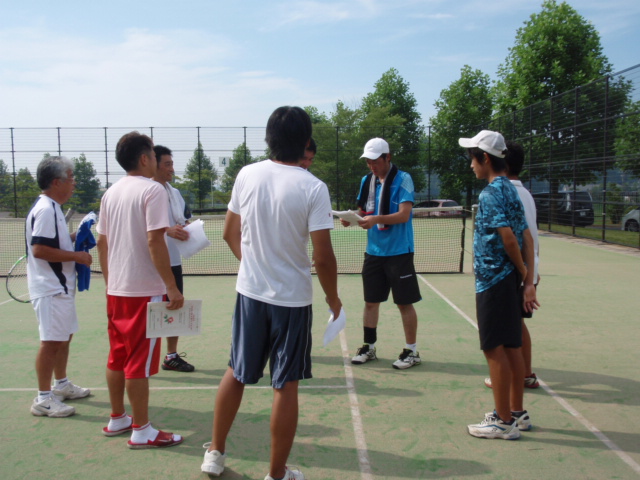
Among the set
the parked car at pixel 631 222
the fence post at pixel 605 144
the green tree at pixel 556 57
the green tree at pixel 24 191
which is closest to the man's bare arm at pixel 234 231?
the fence post at pixel 605 144

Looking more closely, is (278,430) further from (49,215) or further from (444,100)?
(444,100)

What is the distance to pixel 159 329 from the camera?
321cm

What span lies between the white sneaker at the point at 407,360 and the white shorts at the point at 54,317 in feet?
8.26

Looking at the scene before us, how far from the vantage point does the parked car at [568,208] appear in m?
16.8

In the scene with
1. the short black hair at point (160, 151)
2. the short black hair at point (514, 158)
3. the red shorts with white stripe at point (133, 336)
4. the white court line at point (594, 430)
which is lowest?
the white court line at point (594, 430)

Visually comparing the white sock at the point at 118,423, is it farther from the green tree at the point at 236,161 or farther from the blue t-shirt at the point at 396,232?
the green tree at the point at 236,161

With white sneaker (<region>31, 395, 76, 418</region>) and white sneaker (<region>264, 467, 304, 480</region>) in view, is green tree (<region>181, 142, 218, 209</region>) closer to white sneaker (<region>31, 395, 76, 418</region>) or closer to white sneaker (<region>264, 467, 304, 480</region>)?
white sneaker (<region>31, 395, 76, 418</region>)

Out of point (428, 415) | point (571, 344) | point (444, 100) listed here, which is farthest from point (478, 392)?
point (444, 100)

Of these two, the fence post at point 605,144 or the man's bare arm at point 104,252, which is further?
the fence post at point 605,144

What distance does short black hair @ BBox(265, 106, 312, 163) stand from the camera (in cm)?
268

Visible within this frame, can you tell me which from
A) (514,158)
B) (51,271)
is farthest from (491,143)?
(51,271)

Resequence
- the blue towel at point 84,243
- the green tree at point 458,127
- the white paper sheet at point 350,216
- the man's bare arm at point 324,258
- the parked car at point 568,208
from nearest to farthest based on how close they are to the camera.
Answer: the man's bare arm at point 324,258, the blue towel at point 84,243, the white paper sheet at point 350,216, the parked car at point 568,208, the green tree at point 458,127

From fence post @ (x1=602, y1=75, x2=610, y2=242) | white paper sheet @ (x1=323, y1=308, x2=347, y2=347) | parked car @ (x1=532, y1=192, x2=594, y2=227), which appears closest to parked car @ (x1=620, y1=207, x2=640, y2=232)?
fence post @ (x1=602, y1=75, x2=610, y2=242)

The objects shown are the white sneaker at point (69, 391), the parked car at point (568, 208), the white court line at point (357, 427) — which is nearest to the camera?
the white court line at point (357, 427)
